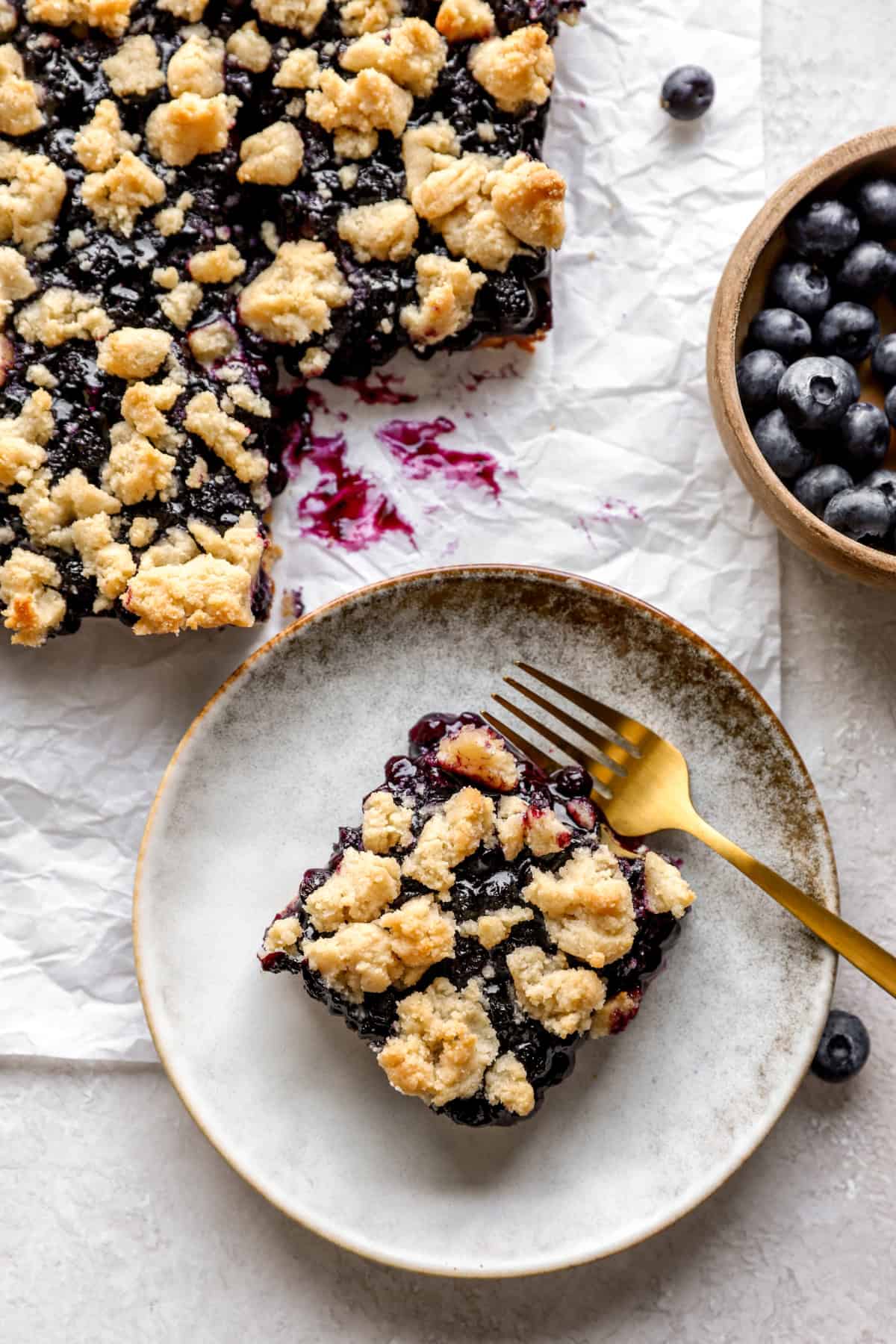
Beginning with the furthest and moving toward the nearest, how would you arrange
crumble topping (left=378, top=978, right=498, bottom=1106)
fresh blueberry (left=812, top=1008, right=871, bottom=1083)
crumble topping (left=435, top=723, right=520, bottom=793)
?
fresh blueberry (left=812, top=1008, right=871, bottom=1083) → crumble topping (left=435, top=723, right=520, bottom=793) → crumble topping (left=378, top=978, right=498, bottom=1106)

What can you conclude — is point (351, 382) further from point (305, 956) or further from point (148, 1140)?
point (148, 1140)

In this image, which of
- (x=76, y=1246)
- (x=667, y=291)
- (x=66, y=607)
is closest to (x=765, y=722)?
(x=667, y=291)

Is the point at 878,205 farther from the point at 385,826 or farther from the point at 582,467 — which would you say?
the point at 385,826

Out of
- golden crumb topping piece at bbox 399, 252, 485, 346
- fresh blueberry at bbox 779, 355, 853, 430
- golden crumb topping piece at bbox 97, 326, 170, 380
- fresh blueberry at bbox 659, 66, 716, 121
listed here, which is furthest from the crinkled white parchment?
golden crumb topping piece at bbox 97, 326, 170, 380

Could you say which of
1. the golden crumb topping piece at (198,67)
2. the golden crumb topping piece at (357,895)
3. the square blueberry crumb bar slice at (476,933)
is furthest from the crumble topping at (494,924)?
the golden crumb topping piece at (198,67)

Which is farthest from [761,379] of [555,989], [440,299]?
[555,989]

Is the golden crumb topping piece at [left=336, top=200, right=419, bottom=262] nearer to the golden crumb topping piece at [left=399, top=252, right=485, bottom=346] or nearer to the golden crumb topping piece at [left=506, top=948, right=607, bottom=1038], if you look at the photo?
the golden crumb topping piece at [left=399, top=252, right=485, bottom=346]
